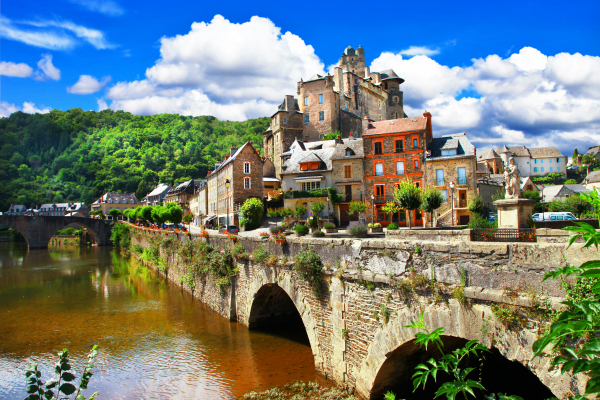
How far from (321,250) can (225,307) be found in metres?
8.23

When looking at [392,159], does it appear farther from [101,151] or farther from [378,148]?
[101,151]

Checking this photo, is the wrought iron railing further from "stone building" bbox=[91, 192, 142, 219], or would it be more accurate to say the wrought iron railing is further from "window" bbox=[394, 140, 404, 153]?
"stone building" bbox=[91, 192, 142, 219]

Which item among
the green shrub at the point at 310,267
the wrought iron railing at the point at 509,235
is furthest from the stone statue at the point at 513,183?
the green shrub at the point at 310,267

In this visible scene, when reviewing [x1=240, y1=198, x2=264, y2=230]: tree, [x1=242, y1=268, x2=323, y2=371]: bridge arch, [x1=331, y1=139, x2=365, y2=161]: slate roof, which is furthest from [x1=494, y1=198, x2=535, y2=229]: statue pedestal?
[x1=240, y1=198, x2=264, y2=230]: tree

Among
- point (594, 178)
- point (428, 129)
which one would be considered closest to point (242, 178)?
point (428, 129)

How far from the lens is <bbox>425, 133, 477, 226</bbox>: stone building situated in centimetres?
3150

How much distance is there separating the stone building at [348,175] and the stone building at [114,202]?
69.1 meters

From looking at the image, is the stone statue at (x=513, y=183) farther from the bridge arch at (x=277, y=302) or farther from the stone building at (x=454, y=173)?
the stone building at (x=454, y=173)

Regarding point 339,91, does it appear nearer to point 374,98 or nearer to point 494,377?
point 374,98

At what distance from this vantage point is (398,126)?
34281 mm

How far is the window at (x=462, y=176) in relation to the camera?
31.6 meters

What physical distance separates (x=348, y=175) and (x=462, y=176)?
991 centimetres

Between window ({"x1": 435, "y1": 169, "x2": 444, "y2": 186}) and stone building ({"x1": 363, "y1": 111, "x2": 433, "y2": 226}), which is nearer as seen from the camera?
window ({"x1": 435, "y1": 169, "x2": 444, "y2": 186})

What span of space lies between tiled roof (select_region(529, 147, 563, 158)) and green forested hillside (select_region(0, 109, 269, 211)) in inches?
2273
